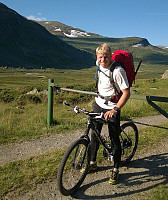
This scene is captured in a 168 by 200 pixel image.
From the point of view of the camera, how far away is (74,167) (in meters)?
4.16

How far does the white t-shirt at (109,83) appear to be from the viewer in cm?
361

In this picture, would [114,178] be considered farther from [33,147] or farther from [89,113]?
[33,147]

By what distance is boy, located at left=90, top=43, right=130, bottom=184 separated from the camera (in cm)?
363

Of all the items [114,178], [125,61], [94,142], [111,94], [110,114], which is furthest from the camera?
[94,142]

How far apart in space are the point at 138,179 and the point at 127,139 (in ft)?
2.83

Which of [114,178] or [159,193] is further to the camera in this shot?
[114,178]

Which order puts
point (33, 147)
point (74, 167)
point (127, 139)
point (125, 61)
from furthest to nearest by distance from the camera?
point (33, 147), point (127, 139), point (74, 167), point (125, 61)

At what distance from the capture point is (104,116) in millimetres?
3678

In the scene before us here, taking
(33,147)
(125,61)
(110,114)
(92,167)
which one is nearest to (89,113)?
(110,114)

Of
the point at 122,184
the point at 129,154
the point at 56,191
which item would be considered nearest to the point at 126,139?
the point at 129,154

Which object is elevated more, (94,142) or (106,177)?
(94,142)

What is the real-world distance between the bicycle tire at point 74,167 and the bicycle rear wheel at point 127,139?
3.26 feet

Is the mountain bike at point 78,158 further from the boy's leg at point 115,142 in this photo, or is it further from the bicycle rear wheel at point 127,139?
the bicycle rear wheel at point 127,139

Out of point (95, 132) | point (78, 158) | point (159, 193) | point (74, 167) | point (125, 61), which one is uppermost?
point (125, 61)
